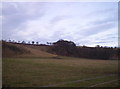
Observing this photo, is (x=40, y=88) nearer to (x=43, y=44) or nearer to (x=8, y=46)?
(x=8, y=46)

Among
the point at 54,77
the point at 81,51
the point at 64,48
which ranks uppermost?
the point at 64,48

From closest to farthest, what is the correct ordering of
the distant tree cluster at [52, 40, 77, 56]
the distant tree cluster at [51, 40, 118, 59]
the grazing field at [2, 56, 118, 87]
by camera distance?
the grazing field at [2, 56, 118, 87] < the distant tree cluster at [51, 40, 118, 59] < the distant tree cluster at [52, 40, 77, 56]

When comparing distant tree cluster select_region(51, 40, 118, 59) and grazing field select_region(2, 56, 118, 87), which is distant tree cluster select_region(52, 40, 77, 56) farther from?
grazing field select_region(2, 56, 118, 87)

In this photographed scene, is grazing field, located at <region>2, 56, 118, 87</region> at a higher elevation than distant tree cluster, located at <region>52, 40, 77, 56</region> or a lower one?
lower

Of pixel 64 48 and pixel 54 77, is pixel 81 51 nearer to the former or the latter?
pixel 64 48

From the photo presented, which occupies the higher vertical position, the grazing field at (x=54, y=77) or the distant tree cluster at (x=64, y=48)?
the distant tree cluster at (x=64, y=48)

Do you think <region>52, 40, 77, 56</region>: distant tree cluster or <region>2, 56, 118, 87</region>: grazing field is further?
<region>52, 40, 77, 56</region>: distant tree cluster

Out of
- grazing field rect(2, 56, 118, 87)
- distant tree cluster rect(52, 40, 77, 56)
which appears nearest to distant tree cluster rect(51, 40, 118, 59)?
distant tree cluster rect(52, 40, 77, 56)

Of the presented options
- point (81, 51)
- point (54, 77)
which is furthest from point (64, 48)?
point (54, 77)

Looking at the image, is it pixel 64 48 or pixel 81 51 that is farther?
pixel 64 48

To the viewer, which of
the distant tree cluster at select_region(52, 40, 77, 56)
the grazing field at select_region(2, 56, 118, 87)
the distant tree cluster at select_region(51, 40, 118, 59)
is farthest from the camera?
the distant tree cluster at select_region(52, 40, 77, 56)

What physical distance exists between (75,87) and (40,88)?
6.94 feet

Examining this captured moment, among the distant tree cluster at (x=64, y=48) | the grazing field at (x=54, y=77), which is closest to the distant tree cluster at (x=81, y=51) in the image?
the distant tree cluster at (x=64, y=48)

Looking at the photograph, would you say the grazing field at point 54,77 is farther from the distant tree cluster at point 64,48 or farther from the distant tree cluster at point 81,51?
the distant tree cluster at point 64,48
